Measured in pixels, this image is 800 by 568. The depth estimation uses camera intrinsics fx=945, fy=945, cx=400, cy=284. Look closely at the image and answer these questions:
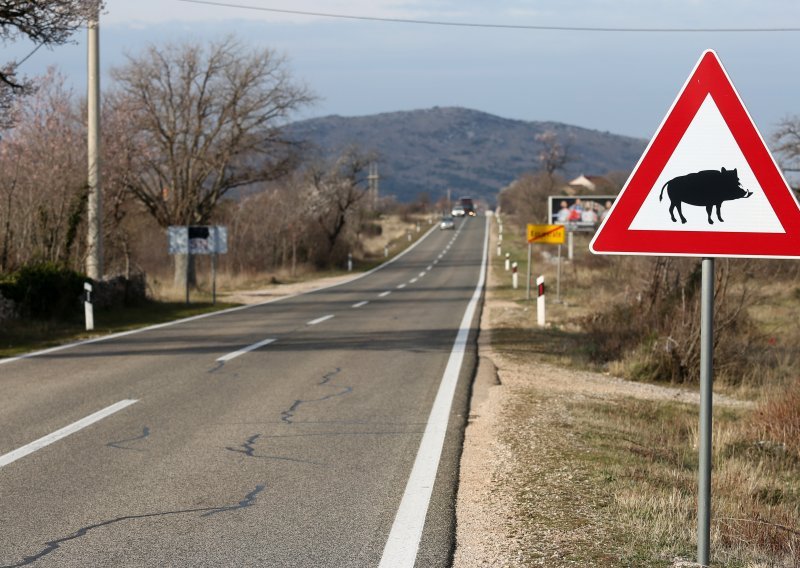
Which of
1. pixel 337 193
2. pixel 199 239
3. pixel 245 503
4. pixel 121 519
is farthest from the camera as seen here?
pixel 337 193

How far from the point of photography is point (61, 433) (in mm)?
7871

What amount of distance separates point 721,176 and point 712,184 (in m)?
0.07

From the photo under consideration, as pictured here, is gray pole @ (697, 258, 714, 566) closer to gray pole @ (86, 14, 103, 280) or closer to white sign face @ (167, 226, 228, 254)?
gray pole @ (86, 14, 103, 280)

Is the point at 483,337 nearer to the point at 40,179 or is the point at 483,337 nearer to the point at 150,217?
the point at 40,179

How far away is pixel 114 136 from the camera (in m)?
34.1

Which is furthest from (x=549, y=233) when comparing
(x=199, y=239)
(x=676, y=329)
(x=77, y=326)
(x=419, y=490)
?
(x=419, y=490)

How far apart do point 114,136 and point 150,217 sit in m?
8.41

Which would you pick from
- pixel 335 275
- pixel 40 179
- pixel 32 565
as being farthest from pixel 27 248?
pixel 335 275

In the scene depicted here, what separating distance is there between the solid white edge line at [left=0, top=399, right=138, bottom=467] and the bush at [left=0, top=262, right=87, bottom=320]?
33.1 feet

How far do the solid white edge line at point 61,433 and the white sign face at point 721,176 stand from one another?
16.3 ft

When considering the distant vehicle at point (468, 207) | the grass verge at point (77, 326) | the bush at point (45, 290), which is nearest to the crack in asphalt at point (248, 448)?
the grass verge at point (77, 326)

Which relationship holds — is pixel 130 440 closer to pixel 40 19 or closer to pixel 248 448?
pixel 248 448

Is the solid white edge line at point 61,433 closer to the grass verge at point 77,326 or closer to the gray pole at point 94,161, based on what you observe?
the grass verge at point 77,326

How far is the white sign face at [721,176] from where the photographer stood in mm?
4254
